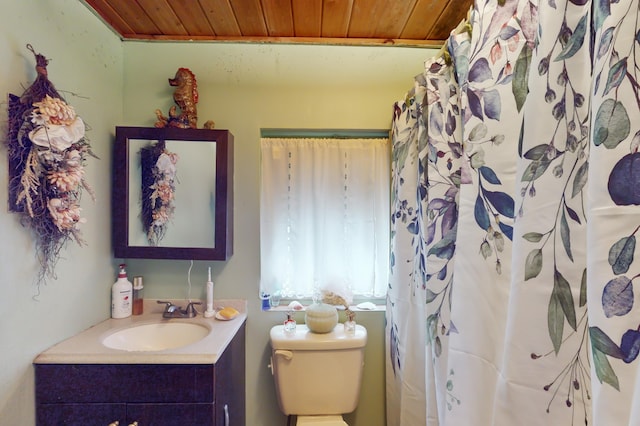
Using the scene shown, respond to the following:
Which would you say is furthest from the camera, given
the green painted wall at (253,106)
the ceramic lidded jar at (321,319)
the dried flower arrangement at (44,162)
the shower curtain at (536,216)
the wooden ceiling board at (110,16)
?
the green painted wall at (253,106)

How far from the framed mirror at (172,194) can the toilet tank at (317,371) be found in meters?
0.53

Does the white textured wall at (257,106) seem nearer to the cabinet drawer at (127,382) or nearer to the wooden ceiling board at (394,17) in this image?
the wooden ceiling board at (394,17)

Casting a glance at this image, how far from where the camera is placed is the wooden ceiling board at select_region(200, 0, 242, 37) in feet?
4.52

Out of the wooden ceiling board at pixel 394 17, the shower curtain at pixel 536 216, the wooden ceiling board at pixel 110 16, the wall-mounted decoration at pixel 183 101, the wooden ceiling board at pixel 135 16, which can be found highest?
the wooden ceiling board at pixel 394 17

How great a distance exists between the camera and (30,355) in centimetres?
109

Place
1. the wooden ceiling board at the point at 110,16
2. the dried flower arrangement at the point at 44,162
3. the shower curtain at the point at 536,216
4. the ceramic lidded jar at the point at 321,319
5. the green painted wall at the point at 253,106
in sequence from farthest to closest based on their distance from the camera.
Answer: the green painted wall at the point at 253,106
the ceramic lidded jar at the point at 321,319
the wooden ceiling board at the point at 110,16
the dried flower arrangement at the point at 44,162
the shower curtain at the point at 536,216

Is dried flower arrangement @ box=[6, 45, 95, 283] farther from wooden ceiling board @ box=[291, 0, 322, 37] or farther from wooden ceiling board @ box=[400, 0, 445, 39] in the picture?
wooden ceiling board @ box=[400, 0, 445, 39]

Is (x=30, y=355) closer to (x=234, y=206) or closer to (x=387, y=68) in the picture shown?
(x=234, y=206)

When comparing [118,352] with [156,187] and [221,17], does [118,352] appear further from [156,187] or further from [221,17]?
[221,17]

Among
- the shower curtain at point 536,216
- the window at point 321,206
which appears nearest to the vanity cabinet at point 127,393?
the window at point 321,206

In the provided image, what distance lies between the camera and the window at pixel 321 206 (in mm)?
1726

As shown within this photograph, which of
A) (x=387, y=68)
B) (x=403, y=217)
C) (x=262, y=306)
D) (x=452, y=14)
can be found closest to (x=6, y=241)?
(x=262, y=306)

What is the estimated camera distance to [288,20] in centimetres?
150

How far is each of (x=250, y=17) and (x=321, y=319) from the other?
1451mm
